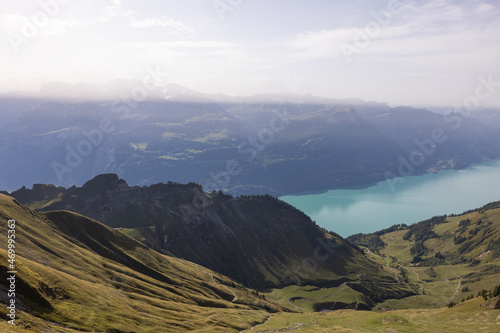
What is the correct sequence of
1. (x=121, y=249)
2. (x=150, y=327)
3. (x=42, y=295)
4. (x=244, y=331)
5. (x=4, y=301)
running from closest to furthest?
(x=4, y=301)
(x=42, y=295)
(x=150, y=327)
(x=244, y=331)
(x=121, y=249)

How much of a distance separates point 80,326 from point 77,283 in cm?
2264

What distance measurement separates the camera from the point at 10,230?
10994 centimetres

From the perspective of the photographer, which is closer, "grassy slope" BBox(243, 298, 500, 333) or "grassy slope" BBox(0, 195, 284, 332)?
"grassy slope" BBox(0, 195, 284, 332)

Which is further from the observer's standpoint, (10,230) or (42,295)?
(10,230)

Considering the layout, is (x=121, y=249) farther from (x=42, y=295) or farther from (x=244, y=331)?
(x=42, y=295)

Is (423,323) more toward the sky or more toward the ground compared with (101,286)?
more toward the ground

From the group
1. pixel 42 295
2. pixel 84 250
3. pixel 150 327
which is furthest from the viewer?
pixel 84 250

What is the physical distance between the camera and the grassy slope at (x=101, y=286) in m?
77.2

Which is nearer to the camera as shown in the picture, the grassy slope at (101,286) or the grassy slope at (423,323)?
the grassy slope at (101,286)

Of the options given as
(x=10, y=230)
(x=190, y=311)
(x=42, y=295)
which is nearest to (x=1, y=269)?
(x=42, y=295)

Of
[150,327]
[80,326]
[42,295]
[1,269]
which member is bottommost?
[150,327]

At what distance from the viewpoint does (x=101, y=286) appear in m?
111

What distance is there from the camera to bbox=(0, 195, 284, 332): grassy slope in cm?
7725

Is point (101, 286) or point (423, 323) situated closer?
point (423, 323)
